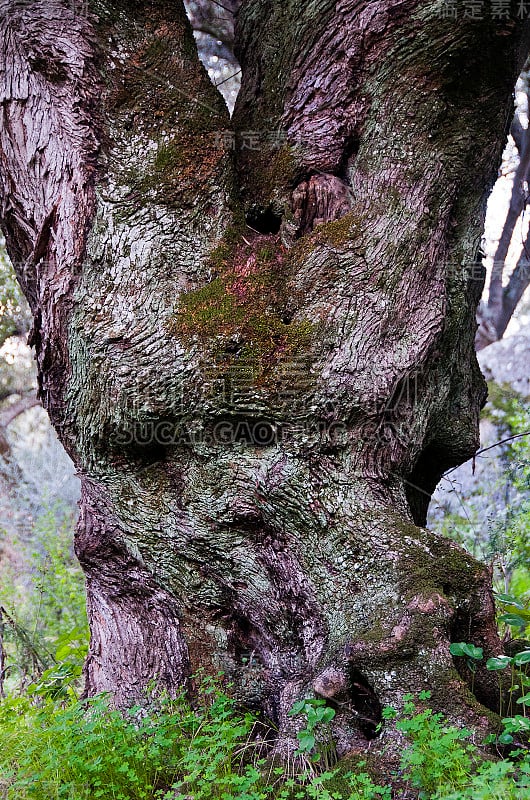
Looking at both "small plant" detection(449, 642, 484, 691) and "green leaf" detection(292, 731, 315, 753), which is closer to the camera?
"green leaf" detection(292, 731, 315, 753)

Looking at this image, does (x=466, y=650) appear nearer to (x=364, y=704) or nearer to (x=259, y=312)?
(x=364, y=704)

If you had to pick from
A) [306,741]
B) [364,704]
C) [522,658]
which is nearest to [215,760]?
[306,741]

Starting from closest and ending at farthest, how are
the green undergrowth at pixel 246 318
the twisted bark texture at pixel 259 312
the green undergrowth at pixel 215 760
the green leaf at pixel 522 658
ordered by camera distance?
the green undergrowth at pixel 215 760 < the green leaf at pixel 522 658 < the twisted bark texture at pixel 259 312 < the green undergrowth at pixel 246 318

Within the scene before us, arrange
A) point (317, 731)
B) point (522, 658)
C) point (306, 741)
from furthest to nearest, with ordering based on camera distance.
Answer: point (317, 731) → point (522, 658) → point (306, 741)

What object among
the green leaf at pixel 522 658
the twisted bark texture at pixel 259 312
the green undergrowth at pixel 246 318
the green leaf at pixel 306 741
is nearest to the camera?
the green leaf at pixel 306 741

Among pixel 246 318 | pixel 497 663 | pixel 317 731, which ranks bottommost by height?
pixel 317 731

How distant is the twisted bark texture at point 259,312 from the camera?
3.20 metres

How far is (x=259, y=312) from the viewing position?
3.44 metres

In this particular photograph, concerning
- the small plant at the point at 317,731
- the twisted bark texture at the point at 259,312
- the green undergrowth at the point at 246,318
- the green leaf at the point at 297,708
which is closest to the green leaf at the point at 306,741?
the small plant at the point at 317,731

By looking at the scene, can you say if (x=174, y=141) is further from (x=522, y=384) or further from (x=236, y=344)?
(x=522, y=384)

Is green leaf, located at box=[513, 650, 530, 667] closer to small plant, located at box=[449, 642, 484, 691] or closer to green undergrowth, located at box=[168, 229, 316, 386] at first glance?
small plant, located at box=[449, 642, 484, 691]

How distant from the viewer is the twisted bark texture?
3.20 m

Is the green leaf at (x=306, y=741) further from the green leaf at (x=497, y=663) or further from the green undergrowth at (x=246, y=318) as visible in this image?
the green undergrowth at (x=246, y=318)

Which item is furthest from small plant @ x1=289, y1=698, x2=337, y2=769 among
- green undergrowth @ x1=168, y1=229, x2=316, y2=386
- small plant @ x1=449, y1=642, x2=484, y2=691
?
green undergrowth @ x1=168, y1=229, x2=316, y2=386
